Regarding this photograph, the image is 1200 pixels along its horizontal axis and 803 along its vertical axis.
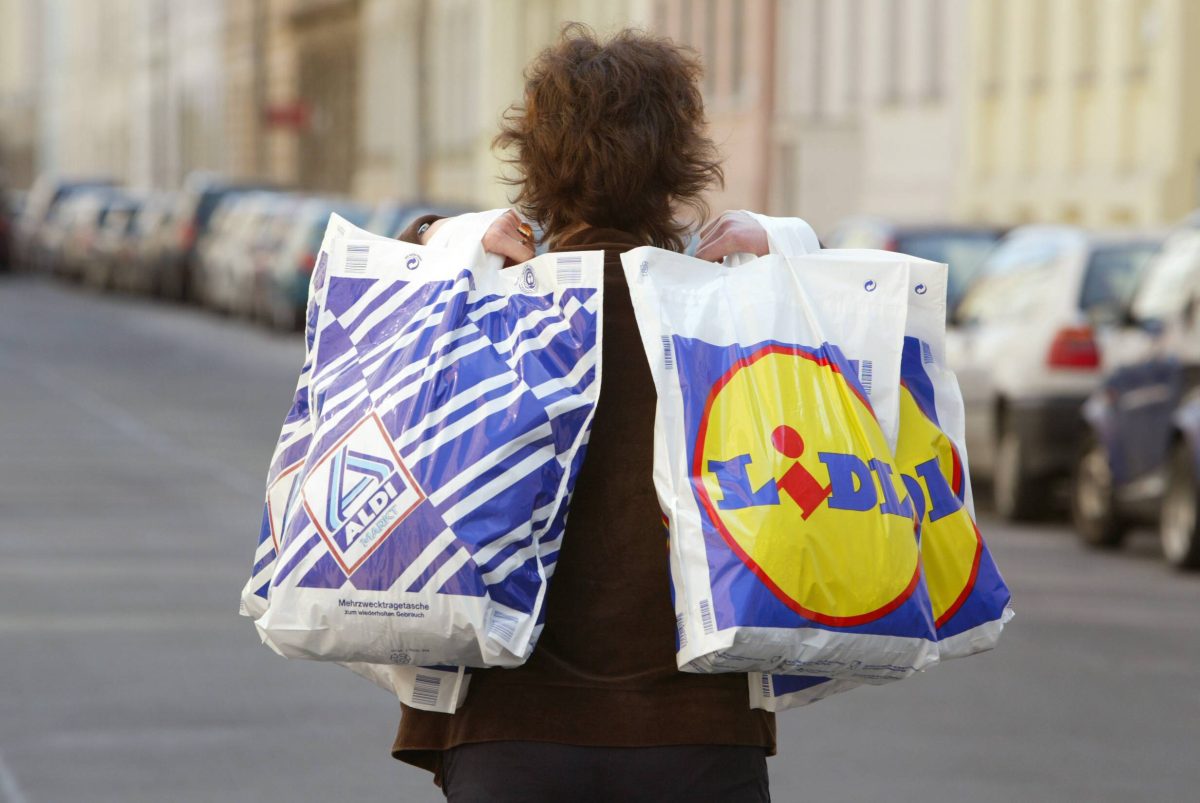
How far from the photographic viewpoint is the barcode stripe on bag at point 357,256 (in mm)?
3555

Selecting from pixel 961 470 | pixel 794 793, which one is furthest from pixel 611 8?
pixel 961 470

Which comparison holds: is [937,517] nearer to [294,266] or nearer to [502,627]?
[502,627]

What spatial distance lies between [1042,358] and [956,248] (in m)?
4.14

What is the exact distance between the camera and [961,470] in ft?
11.8

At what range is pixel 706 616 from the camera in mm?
3273

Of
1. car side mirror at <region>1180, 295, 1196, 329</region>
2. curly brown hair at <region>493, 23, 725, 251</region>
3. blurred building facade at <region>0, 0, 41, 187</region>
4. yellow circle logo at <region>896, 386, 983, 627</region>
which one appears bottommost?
blurred building facade at <region>0, 0, 41, 187</region>

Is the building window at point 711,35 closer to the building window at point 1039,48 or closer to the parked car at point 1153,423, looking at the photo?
the building window at point 1039,48

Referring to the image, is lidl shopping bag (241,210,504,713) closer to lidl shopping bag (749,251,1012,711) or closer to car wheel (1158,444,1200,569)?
lidl shopping bag (749,251,1012,711)

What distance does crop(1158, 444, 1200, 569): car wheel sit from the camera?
494 inches

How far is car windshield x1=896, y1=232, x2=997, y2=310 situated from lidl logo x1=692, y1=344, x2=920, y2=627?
1484cm

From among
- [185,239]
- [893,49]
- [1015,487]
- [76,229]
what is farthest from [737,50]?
[1015,487]

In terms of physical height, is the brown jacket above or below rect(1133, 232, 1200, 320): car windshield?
above

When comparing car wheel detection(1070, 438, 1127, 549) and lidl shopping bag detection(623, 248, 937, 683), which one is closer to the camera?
lidl shopping bag detection(623, 248, 937, 683)

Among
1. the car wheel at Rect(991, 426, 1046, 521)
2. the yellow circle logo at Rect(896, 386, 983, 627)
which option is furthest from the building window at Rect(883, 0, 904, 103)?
Result: the yellow circle logo at Rect(896, 386, 983, 627)
